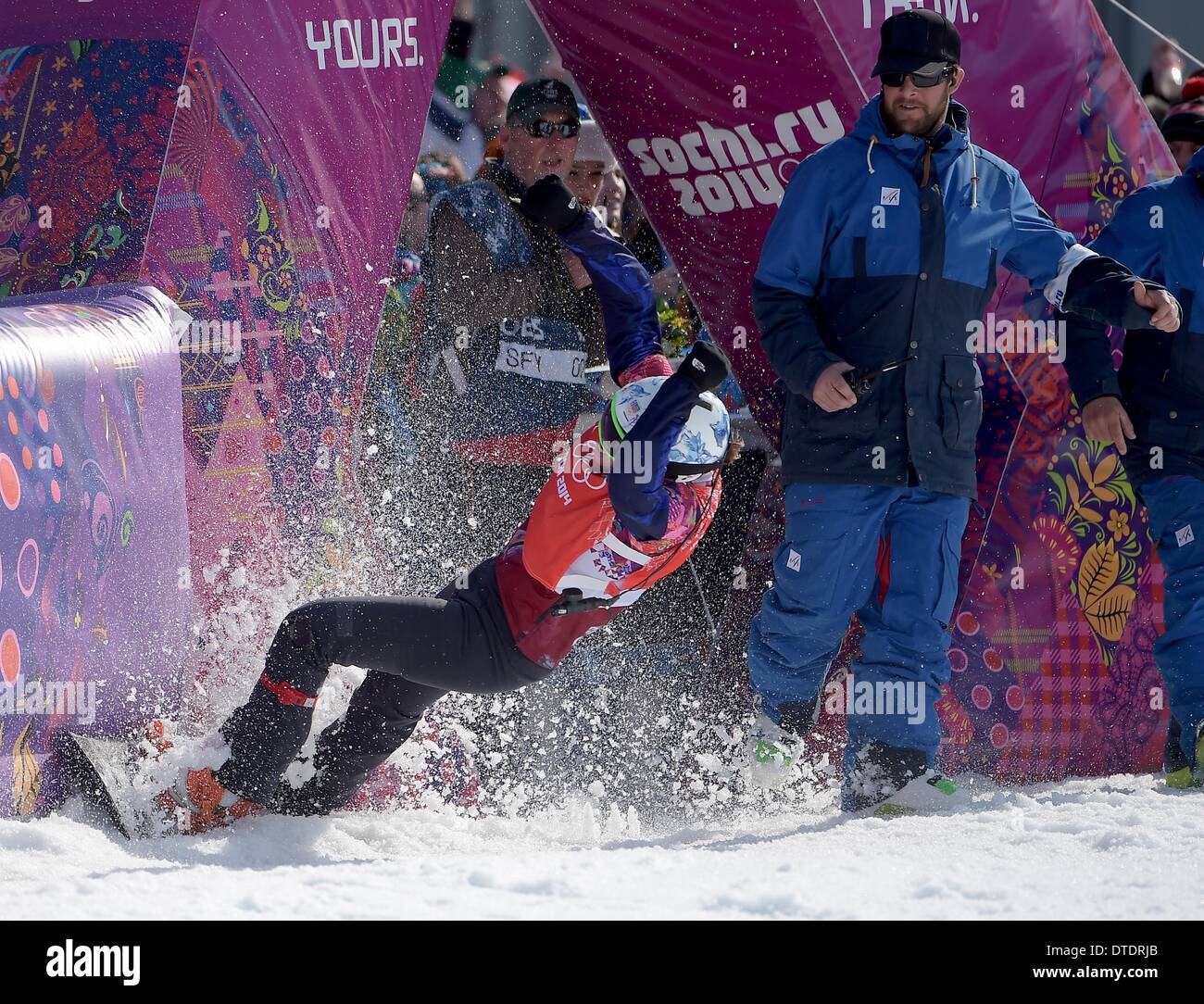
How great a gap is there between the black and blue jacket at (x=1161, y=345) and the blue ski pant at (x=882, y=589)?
61 cm

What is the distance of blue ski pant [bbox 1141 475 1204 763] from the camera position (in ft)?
15.4

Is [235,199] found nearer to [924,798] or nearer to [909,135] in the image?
[909,135]

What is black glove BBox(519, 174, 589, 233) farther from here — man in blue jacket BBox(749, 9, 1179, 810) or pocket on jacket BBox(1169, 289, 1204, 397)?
pocket on jacket BBox(1169, 289, 1204, 397)

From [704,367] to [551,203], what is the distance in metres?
0.70

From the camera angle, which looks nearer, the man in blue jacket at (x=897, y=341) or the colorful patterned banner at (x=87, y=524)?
the colorful patterned banner at (x=87, y=524)

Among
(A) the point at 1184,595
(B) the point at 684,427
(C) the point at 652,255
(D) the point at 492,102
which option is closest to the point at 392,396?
(C) the point at 652,255

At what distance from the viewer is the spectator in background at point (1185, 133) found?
5.87 metres

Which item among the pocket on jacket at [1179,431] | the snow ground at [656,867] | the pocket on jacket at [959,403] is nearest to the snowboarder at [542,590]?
the snow ground at [656,867]

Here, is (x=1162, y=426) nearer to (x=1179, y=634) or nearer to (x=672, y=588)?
(x=1179, y=634)

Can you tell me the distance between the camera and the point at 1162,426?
4.75 metres

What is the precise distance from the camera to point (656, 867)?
364 cm

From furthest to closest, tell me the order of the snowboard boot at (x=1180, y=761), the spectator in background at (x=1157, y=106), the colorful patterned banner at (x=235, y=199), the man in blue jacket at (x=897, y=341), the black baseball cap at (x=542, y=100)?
the spectator in background at (x=1157, y=106), the black baseball cap at (x=542, y=100), the colorful patterned banner at (x=235, y=199), the snowboard boot at (x=1180, y=761), the man in blue jacket at (x=897, y=341)

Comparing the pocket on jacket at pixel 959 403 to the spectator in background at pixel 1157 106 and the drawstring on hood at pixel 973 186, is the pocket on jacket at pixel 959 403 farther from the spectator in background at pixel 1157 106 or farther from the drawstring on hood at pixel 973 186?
the spectator in background at pixel 1157 106
